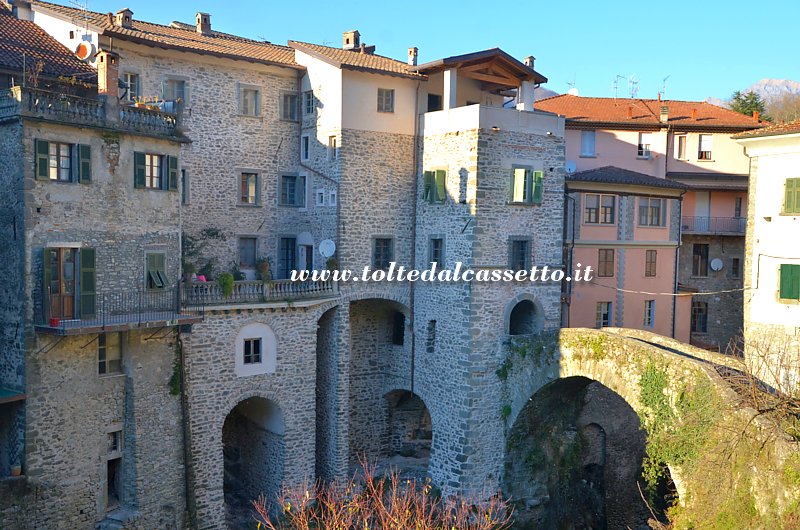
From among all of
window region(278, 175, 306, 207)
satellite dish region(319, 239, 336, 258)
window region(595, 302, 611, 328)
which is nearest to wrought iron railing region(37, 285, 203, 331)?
satellite dish region(319, 239, 336, 258)

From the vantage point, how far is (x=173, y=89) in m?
29.6

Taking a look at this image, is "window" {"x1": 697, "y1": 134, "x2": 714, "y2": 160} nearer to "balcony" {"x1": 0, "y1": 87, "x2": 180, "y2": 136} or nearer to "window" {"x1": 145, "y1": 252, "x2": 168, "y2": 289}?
"balcony" {"x1": 0, "y1": 87, "x2": 180, "y2": 136}

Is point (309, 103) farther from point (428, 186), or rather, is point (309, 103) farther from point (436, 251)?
point (436, 251)

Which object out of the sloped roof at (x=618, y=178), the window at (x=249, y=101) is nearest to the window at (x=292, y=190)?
the window at (x=249, y=101)

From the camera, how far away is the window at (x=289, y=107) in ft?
106

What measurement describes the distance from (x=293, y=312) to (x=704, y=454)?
14989 millimetres

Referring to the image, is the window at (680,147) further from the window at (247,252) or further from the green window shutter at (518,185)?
the window at (247,252)

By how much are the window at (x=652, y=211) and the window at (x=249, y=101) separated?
18166 mm

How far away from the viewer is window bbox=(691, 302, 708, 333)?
138ft

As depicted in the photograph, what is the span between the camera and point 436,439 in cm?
3045

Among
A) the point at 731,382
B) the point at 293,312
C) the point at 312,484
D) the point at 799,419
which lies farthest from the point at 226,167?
the point at 799,419

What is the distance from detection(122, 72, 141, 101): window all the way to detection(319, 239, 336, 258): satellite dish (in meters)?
8.89

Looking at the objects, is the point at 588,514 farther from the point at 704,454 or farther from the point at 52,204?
the point at 52,204

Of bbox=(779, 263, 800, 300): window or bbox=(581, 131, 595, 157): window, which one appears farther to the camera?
bbox=(581, 131, 595, 157): window
